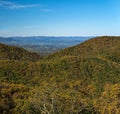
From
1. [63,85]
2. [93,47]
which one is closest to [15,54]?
[93,47]

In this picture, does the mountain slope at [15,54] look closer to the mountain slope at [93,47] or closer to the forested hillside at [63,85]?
the forested hillside at [63,85]

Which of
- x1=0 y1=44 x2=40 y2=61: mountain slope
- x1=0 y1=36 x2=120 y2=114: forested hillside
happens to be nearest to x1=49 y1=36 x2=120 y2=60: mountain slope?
x1=0 y1=36 x2=120 y2=114: forested hillside

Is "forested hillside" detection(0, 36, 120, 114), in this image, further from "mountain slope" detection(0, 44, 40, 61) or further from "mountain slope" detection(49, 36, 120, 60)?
"mountain slope" detection(0, 44, 40, 61)

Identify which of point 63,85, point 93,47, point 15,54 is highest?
point 93,47

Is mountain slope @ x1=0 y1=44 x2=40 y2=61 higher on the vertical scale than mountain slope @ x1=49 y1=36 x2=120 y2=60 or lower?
lower

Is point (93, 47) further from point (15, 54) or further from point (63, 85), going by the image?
point (63, 85)

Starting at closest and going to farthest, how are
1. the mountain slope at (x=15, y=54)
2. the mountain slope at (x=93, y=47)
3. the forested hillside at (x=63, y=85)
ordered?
the forested hillside at (x=63, y=85)
the mountain slope at (x=15, y=54)
the mountain slope at (x=93, y=47)

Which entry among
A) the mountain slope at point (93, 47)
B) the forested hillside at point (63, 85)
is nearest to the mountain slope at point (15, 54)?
the forested hillside at point (63, 85)

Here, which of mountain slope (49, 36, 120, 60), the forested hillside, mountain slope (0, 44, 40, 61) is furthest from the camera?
mountain slope (49, 36, 120, 60)

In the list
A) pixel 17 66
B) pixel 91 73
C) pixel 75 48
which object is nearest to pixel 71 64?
pixel 91 73
